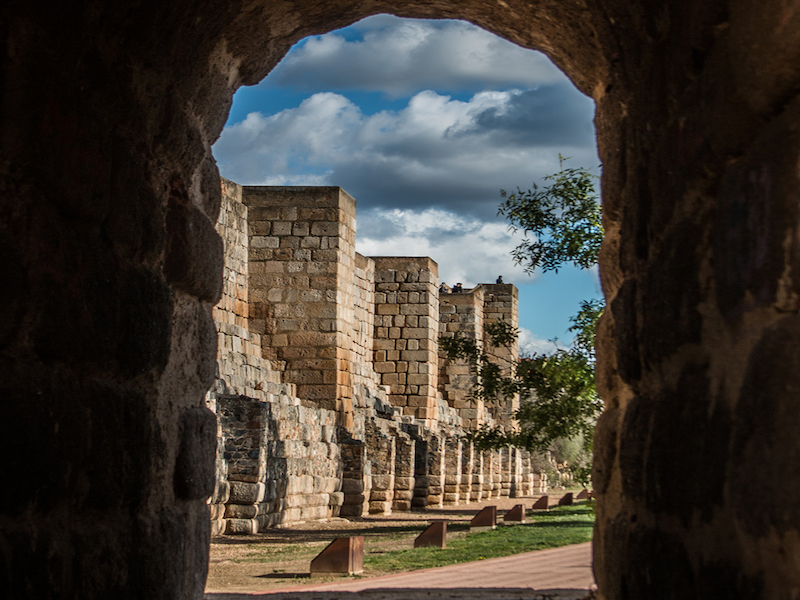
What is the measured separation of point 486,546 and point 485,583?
12.2ft

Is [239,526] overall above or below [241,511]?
below

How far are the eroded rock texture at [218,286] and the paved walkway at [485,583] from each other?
1.01 metres

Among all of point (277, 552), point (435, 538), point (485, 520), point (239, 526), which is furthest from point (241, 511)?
point (485, 520)

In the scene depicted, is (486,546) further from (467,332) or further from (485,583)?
(467,332)

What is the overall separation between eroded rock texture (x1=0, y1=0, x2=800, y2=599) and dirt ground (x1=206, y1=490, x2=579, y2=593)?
3.35 metres

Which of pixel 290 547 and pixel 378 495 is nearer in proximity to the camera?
pixel 290 547

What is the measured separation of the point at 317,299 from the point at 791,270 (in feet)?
51.8

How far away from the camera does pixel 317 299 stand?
17.3 metres

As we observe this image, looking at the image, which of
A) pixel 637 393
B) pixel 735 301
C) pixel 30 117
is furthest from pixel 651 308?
pixel 30 117

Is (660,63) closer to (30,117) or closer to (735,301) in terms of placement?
(735,301)

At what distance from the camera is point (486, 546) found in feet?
31.8

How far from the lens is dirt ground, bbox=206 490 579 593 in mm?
7355

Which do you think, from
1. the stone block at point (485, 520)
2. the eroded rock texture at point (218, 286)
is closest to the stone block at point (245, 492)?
the stone block at point (485, 520)

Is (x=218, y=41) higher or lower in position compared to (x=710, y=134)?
higher
